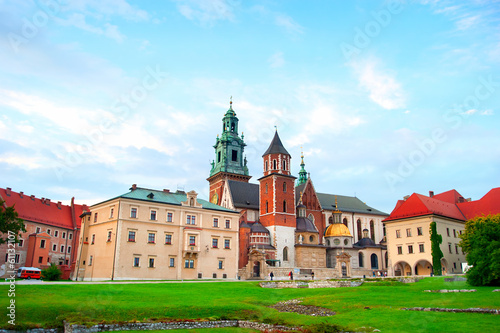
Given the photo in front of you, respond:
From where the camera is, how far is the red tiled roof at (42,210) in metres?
61.0

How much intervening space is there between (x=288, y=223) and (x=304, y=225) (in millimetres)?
3687

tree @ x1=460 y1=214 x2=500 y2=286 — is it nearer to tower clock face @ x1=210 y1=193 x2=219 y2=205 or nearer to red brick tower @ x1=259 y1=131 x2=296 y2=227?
red brick tower @ x1=259 y1=131 x2=296 y2=227

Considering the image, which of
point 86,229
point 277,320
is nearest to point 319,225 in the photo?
point 86,229

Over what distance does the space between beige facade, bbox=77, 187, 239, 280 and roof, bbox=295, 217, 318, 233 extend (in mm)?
16463

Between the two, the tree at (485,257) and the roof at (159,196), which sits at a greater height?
the roof at (159,196)

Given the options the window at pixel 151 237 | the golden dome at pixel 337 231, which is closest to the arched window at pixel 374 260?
the golden dome at pixel 337 231

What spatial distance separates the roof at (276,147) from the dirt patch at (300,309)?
47.9 m

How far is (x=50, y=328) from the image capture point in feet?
60.7

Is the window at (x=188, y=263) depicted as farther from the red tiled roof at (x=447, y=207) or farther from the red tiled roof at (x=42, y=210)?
the red tiled roof at (x=447, y=207)

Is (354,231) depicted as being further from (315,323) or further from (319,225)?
(315,323)

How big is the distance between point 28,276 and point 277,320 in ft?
109

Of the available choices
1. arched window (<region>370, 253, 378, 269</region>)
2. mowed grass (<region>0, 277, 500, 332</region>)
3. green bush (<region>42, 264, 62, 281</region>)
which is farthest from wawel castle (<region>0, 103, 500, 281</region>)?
mowed grass (<region>0, 277, 500, 332</region>)

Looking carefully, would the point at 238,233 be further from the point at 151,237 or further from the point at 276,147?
the point at 276,147

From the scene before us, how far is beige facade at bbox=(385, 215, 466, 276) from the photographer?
5756 cm
